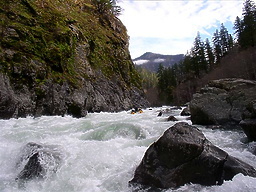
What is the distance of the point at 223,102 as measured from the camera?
1002 cm

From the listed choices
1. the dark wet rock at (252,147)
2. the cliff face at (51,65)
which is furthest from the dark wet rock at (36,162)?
the cliff face at (51,65)

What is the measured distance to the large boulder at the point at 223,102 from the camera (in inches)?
373

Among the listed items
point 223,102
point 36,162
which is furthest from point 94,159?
point 223,102

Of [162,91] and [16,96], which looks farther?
[162,91]

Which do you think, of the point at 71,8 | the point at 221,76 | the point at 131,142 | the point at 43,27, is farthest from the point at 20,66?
the point at 221,76

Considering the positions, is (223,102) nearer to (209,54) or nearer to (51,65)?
(51,65)

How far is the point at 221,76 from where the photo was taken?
32594 millimetres

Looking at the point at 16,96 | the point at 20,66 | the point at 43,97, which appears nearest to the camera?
the point at 16,96

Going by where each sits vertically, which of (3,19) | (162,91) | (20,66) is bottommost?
(162,91)

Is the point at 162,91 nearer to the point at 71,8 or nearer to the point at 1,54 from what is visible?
the point at 71,8

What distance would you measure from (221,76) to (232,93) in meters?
24.9

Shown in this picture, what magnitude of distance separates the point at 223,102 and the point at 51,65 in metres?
11.7

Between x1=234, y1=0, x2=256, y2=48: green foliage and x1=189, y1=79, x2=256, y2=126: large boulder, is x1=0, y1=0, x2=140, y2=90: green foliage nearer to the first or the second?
x1=189, y1=79, x2=256, y2=126: large boulder

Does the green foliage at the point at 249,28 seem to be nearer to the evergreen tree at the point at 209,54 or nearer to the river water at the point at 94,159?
the evergreen tree at the point at 209,54
